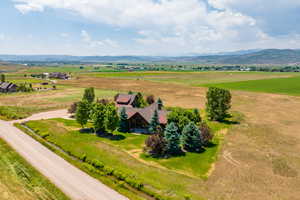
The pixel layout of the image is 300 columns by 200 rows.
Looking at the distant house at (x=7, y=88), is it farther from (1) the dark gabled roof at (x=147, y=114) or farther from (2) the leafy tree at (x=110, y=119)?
(2) the leafy tree at (x=110, y=119)

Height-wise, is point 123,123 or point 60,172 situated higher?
point 123,123

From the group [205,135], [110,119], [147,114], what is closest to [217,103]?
[205,135]

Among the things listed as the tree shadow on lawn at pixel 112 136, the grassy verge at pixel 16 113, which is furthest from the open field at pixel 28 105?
the tree shadow on lawn at pixel 112 136

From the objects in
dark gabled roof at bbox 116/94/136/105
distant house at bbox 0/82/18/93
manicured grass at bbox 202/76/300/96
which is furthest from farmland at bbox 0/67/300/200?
distant house at bbox 0/82/18/93

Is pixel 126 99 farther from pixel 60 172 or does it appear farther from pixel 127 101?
pixel 60 172

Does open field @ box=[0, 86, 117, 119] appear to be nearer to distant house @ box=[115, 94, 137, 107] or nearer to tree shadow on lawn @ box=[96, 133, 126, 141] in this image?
distant house @ box=[115, 94, 137, 107]

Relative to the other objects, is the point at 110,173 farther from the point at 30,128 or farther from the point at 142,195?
the point at 30,128
